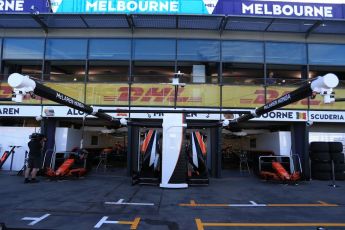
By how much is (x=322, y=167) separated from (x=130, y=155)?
8.39 meters

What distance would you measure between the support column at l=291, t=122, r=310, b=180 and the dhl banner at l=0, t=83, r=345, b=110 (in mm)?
961

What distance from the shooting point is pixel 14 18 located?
46.4 feet

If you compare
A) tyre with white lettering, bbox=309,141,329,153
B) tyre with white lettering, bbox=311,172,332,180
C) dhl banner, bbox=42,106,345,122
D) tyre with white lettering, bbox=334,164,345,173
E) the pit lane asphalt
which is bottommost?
the pit lane asphalt

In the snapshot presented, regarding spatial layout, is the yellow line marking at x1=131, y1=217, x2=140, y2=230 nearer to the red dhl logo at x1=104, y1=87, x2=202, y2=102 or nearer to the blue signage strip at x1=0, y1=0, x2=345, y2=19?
the red dhl logo at x1=104, y1=87, x2=202, y2=102

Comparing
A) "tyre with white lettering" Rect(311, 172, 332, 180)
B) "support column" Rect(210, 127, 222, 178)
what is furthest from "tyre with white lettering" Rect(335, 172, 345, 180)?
"support column" Rect(210, 127, 222, 178)

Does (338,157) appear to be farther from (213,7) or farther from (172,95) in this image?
(213,7)

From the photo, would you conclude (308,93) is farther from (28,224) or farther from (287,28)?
(287,28)

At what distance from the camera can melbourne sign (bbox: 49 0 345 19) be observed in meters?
14.1

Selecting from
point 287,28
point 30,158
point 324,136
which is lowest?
point 30,158

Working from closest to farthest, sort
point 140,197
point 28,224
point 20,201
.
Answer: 1. point 28,224
2. point 20,201
3. point 140,197

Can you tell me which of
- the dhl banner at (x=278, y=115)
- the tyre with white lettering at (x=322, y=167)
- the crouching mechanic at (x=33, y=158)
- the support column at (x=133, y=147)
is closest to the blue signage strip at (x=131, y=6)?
the dhl banner at (x=278, y=115)

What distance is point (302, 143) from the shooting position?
47.1ft

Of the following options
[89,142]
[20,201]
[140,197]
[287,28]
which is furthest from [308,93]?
[89,142]

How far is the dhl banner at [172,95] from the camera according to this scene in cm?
1443
